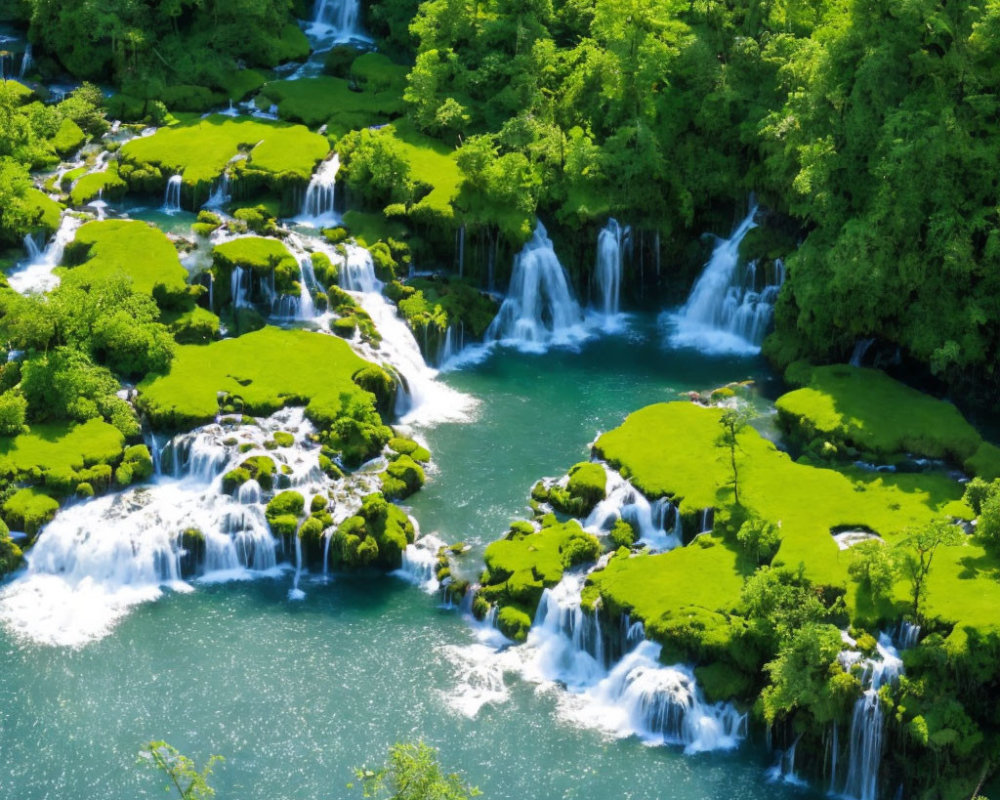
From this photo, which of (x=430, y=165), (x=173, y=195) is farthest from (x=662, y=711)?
(x=173, y=195)

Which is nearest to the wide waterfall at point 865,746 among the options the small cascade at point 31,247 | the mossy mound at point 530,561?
the mossy mound at point 530,561

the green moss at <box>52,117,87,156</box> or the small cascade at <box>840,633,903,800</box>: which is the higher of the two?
the green moss at <box>52,117,87,156</box>

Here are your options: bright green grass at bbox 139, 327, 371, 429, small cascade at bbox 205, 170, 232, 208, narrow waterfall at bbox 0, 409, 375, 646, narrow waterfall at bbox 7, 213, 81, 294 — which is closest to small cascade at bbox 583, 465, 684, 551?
narrow waterfall at bbox 0, 409, 375, 646

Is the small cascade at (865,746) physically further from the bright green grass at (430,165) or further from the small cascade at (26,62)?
the small cascade at (26,62)

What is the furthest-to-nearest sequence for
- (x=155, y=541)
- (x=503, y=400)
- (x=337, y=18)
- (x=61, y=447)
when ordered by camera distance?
(x=337, y=18) → (x=503, y=400) → (x=61, y=447) → (x=155, y=541)

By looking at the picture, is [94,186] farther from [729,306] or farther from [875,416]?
[875,416]

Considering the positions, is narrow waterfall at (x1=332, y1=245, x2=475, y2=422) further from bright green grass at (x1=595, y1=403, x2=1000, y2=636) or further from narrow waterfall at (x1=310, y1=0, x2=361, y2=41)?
narrow waterfall at (x1=310, y1=0, x2=361, y2=41)
